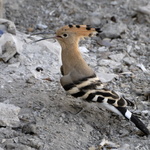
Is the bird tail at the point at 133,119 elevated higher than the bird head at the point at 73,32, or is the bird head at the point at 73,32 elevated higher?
the bird head at the point at 73,32

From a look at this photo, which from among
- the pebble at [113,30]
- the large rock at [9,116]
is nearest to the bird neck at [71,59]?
the large rock at [9,116]

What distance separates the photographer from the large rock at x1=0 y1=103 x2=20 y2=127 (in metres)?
3.64

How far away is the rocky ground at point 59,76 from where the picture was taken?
367 centimetres

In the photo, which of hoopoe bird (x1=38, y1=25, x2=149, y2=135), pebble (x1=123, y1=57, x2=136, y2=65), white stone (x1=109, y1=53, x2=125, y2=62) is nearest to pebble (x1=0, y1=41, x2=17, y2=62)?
hoopoe bird (x1=38, y1=25, x2=149, y2=135)

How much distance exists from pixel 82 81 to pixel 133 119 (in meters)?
0.53

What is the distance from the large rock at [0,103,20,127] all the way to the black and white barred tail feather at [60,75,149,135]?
0.51 meters

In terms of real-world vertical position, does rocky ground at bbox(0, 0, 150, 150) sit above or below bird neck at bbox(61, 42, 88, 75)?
below

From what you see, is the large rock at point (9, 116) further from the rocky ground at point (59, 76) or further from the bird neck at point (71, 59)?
the bird neck at point (71, 59)

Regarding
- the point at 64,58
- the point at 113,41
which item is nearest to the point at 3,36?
the point at 64,58

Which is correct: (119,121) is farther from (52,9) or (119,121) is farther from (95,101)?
(52,9)

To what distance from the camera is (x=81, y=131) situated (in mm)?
3793

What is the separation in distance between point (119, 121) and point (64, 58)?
74cm

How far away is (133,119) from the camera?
153 inches

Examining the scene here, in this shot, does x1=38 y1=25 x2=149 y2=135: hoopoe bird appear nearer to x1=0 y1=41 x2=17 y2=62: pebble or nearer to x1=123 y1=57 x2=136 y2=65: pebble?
x1=0 y1=41 x2=17 y2=62: pebble
